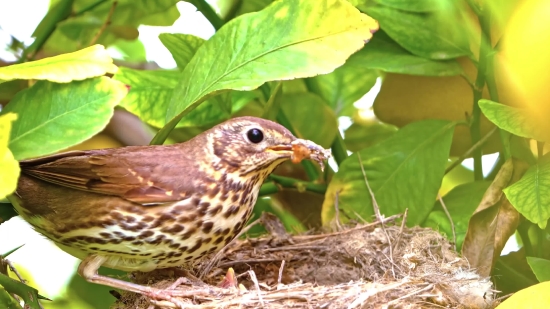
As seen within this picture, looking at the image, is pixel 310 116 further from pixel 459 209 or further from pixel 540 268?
pixel 540 268

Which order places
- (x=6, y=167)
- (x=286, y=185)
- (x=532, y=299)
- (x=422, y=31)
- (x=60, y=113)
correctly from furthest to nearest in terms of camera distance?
(x=286, y=185)
(x=422, y=31)
(x=60, y=113)
(x=532, y=299)
(x=6, y=167)

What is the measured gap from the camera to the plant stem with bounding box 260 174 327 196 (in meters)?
1.36

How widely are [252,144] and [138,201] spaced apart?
217mm

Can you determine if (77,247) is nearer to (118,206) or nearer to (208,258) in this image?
(118,206)

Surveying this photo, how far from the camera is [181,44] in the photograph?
123cm

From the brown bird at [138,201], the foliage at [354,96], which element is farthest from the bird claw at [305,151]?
the foliage at [354,96]

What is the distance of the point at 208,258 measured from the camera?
137 cm

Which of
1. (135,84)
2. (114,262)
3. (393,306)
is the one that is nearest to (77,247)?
(114,262)

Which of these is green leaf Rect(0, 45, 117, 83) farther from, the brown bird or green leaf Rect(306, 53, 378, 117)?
green leaf Rect(306, 53, 378, 117)

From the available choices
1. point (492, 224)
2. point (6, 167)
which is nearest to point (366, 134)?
point (492, 224)

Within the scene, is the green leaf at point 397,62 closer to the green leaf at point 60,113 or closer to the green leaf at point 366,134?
the green leaf at point 366,134

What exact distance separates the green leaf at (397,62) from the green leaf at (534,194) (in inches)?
9.8

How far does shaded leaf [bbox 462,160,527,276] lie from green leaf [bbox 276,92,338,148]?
37 centimetres

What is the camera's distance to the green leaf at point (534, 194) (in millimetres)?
934
